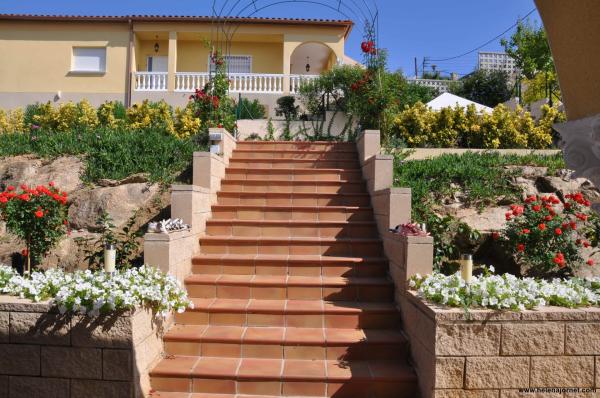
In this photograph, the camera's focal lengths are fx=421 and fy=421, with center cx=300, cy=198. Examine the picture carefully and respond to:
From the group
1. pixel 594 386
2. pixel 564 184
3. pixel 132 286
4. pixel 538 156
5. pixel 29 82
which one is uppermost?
pixel 29 82

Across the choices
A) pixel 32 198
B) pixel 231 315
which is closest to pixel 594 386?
pixel 231 315

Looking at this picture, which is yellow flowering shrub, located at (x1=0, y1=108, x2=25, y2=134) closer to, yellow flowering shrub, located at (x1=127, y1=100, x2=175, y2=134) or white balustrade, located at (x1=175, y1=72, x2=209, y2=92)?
yellow flowering shrub, located at (x1=127, y1=100, x2=175, y2=134)

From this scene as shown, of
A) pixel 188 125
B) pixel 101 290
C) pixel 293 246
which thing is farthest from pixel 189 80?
pixel 101 290

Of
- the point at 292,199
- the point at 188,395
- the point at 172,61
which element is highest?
the point at 172,61

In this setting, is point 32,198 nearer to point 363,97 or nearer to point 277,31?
point 363,97

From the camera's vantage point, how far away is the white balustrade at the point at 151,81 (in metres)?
15.8

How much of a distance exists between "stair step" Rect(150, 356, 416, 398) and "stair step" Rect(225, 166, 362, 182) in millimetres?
3703

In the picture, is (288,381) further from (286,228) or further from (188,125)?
(188,125)

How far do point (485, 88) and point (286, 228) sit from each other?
19.3 metres

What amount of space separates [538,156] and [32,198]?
8.20 m

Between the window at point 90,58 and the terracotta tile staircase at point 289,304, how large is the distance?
12685 millimetres

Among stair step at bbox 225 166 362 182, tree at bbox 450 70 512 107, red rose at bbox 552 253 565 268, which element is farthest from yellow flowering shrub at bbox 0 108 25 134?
tree at bbox 450 70 512 107

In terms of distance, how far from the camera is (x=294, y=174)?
7156 mm

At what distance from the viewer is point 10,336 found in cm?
351
